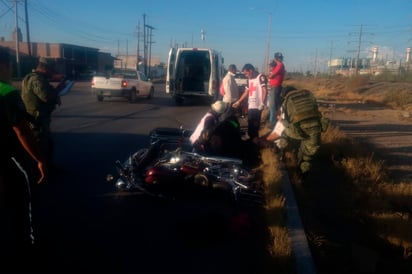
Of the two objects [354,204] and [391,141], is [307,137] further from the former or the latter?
[391,141]

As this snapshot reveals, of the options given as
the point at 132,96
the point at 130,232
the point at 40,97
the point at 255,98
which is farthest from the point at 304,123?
the point at 132,96

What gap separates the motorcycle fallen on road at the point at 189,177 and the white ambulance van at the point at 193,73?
13.1m

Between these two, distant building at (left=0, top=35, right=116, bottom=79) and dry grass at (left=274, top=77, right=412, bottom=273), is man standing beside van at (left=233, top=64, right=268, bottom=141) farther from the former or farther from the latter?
distant building at (left=0, top=35, right=116, bottom=79)

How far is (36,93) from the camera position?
6520mm

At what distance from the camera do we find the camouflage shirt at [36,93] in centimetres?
652

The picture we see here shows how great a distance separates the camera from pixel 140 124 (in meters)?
13.2

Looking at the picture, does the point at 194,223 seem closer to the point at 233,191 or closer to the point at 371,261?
the point at 233,191

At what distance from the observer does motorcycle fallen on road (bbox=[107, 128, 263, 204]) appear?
5578mm

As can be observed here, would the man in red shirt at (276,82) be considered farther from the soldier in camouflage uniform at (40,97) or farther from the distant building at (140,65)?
the distant building at (140,65)

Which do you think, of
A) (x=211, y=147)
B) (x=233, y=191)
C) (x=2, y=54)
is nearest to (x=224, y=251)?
(x=233, y=191)

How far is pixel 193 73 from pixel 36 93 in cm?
1404

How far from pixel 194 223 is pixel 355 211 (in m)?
2.29

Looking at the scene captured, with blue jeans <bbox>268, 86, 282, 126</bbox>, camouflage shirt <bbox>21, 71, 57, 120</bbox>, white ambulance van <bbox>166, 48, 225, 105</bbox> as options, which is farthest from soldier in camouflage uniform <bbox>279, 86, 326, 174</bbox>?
white ambulance van <bbox>166, 48, 225, 105</bbox>

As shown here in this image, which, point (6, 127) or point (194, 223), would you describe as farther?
point (194, 223)
